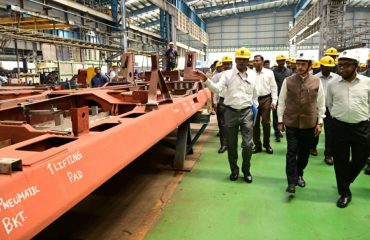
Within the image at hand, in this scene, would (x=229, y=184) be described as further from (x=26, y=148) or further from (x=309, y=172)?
(x=26, y=148)

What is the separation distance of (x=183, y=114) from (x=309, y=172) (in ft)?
7.31

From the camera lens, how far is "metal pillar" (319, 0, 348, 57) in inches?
512

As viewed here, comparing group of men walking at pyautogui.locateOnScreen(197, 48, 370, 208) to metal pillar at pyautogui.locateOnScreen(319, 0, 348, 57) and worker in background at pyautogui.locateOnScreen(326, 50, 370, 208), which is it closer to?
worker in background at pyautogui.locateOnScreen(326, 50, 370, 208)

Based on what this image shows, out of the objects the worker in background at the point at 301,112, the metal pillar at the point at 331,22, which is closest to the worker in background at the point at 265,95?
the worker in background at the point at 301,112

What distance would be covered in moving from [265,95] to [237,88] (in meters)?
1.72

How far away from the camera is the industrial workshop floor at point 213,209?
121 inches

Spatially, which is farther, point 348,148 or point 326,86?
point 326,86

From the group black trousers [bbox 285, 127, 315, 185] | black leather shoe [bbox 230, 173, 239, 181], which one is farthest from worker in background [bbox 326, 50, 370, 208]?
black leather shoe [bbox 230, 173, 239, 181]

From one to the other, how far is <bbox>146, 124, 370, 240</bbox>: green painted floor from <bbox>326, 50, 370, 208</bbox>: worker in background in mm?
330

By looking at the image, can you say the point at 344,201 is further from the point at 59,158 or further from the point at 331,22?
the point at 331,22

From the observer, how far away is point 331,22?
13.2m

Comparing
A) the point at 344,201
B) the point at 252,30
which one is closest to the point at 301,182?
the point at 344,201

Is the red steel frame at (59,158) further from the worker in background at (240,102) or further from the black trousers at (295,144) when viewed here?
the black trousers at (295,144)

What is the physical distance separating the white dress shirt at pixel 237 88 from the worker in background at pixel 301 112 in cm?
54
